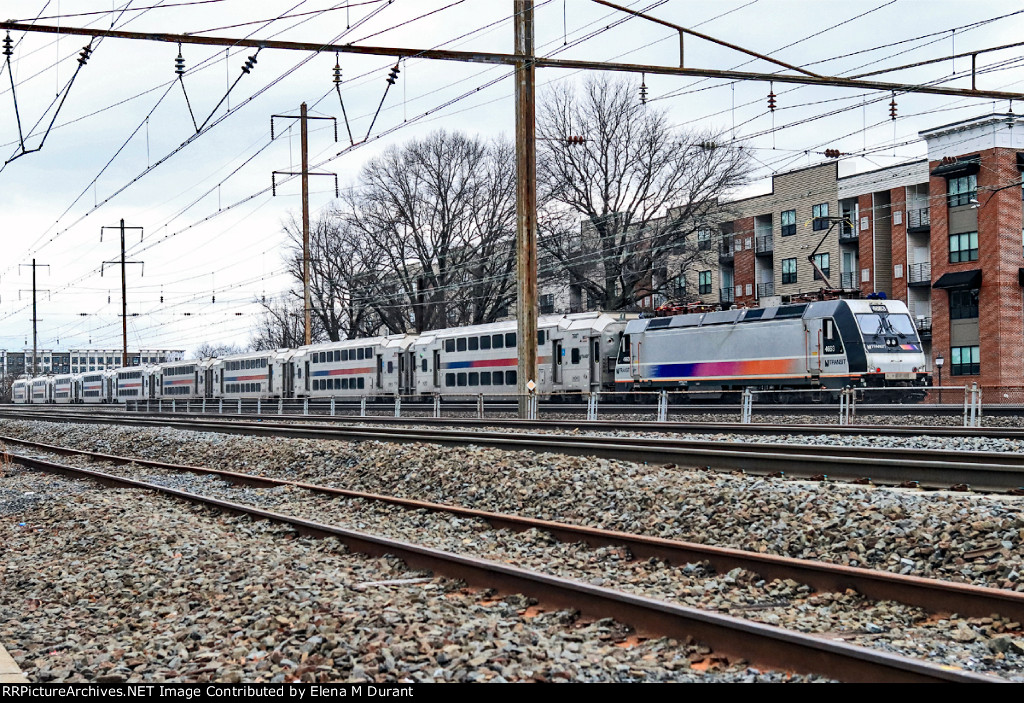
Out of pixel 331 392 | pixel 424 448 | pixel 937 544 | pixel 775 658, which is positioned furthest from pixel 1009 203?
pixel 775 658

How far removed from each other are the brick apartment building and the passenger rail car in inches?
227

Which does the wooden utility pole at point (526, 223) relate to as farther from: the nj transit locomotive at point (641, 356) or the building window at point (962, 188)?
the building window at point (962, 188)

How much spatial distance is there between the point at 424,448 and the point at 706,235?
136 feet

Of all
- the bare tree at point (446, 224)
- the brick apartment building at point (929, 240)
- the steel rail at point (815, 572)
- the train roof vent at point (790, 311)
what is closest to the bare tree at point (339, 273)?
the bare tree at point (446, 224)

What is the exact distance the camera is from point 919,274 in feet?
175

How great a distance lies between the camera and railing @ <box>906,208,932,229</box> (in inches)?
2080

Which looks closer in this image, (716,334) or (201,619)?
(201,619)

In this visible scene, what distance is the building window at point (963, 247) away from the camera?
49844 millimetres

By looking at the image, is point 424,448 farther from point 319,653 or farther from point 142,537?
point 319,653

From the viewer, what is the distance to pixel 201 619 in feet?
24.4

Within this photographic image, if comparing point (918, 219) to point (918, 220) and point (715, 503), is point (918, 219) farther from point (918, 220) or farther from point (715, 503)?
point (715, 503)

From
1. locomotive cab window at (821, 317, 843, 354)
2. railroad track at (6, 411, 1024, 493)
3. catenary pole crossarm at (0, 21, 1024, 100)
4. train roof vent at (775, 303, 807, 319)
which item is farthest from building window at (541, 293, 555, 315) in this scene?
railroad track at (6, 411, 1024, 493)

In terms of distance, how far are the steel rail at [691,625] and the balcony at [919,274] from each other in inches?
1912

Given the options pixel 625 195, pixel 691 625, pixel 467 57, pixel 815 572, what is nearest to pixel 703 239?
pixel 625 195
